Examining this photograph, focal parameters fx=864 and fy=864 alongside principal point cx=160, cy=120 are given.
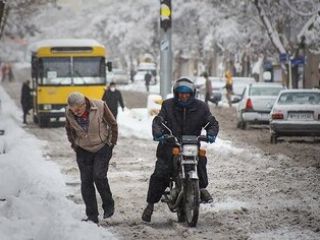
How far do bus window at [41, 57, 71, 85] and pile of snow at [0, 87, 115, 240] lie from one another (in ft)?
38.6

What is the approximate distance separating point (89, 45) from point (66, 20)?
103 metres

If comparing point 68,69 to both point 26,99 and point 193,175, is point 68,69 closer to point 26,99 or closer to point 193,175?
point 26,99

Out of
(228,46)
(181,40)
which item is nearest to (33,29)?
(228,46)

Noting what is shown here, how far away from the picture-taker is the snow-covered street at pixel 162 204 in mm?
9422

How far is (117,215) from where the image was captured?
1105 cm

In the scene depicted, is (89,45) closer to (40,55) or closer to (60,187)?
(40,55)

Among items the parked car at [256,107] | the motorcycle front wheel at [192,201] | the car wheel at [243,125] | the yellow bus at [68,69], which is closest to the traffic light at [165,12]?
the parked car at [256,107]

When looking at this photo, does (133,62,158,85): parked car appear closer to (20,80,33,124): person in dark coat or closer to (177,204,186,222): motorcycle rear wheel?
(20,80,33,124): person in dark coat

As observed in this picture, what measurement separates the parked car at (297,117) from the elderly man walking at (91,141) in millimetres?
11914

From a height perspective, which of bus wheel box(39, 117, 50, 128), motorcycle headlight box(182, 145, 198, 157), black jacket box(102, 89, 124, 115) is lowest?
bus wheel box(39, 117, 50, 128)

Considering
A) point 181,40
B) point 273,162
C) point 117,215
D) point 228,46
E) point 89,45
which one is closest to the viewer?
point 117,215

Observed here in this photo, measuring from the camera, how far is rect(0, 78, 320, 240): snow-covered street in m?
9.42

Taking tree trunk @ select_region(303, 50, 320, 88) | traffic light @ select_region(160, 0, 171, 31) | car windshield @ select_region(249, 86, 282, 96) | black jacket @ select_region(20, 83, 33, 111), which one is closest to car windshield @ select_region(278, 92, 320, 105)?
traffic light @ select_region(160, 0, 171, 31)

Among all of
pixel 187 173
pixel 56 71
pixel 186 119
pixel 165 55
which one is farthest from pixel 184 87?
pixel 56 71
